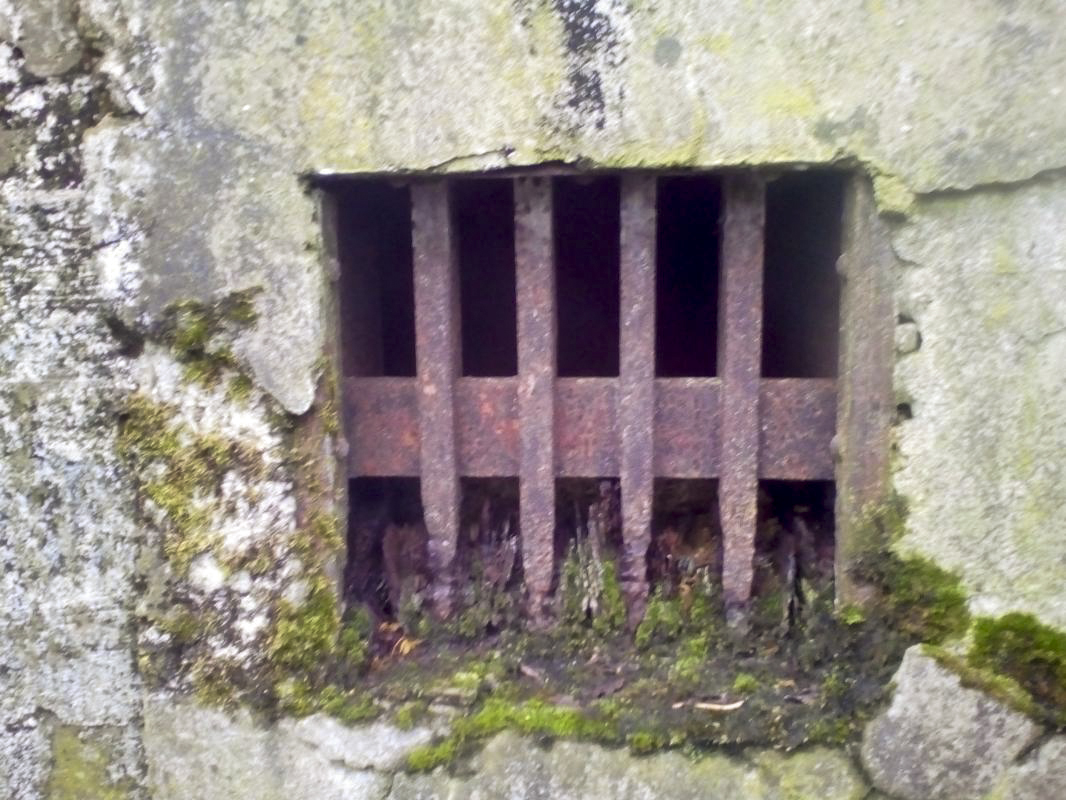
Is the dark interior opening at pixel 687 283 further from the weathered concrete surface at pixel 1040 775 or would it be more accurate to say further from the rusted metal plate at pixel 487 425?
the weathered concrete surface at pixel 1040 775

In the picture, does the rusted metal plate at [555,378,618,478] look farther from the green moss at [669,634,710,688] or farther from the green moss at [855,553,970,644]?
the green moss at [855,553,970,644]

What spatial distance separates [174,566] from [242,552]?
4.8 inches

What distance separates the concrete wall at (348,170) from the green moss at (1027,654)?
32mm

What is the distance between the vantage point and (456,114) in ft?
4.34

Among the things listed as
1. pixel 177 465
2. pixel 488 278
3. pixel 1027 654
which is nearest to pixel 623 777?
pixel 1027 654

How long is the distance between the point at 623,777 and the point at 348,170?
1096 mm

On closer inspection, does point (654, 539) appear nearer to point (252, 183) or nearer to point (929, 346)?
point (929, 346)

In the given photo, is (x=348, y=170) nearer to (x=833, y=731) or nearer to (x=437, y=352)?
(x=437, y=352)

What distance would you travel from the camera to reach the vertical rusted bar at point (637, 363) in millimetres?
1399

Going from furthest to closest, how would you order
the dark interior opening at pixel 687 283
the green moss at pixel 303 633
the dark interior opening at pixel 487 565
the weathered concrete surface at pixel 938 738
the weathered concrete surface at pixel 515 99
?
the dark interior opening at pixel 687 283 < the dark interior opening at pixel 487 565 < the green moss at pixel 303 633 < the weathered concrete surface at pixel 938 738 < the weathered concrete surface at pixel 515 99

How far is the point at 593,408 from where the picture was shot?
1480 millimetres

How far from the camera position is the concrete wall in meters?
1.27

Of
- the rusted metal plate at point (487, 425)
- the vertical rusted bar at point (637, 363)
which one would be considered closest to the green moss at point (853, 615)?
the vertical rusted bar at point (637, 363)

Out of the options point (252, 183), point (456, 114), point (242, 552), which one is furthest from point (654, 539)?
point (252, 183)
